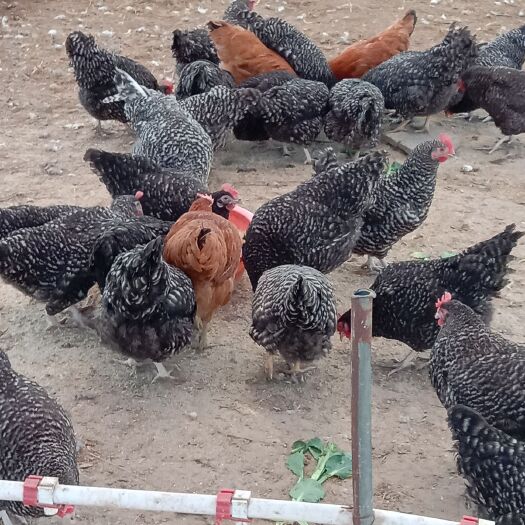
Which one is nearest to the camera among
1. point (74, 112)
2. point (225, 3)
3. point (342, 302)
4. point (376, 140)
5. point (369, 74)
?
point (342, 302)

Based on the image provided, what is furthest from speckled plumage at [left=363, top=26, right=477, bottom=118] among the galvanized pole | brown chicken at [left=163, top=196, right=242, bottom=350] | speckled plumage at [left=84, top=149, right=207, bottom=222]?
the galvanized pole

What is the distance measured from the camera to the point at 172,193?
15.9 ft

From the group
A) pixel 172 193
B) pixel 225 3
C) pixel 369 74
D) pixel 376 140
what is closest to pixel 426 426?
pixel 172 193

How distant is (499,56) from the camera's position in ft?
23.6

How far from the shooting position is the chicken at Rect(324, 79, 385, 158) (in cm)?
604

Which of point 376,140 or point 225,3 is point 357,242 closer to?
point 376,140

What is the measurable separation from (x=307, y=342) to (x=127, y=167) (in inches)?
72.3

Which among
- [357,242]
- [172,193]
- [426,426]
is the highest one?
[172,193]

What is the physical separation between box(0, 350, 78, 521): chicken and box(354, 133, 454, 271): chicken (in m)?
2.33

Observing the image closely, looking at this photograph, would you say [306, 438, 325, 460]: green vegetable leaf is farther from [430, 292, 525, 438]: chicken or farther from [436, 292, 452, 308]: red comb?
[436, 292, 452, 308]: red comb

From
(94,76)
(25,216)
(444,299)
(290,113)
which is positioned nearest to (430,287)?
(444,299)

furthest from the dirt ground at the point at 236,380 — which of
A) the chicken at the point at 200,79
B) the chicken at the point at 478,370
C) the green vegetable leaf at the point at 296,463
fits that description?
the chicken at the point at 200,79

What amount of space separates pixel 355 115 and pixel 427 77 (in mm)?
887

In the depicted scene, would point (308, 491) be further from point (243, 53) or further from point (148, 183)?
point (243, 53)
